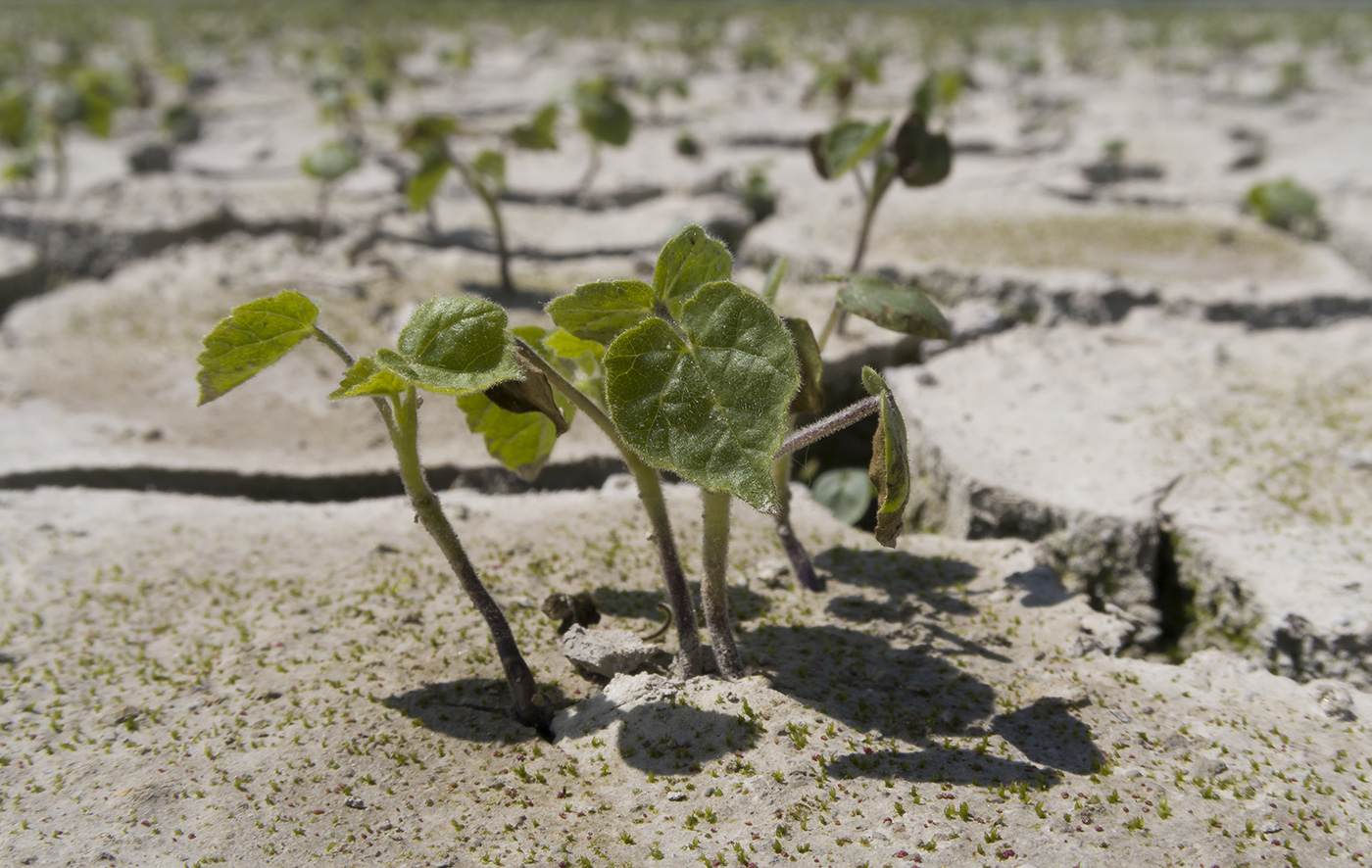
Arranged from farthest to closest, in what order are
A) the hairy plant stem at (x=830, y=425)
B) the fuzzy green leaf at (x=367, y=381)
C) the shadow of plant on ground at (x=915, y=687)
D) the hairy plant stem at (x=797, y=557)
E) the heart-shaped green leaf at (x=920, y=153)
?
the heart-shaped green leaf at (x=920, y=153)
the hairy plant stem at (x=797, y=557)
the shadow of plant on ground at (x=915, y=687)
the hairy plant stem at (x=830, y=425)
the fuzzy green leaf at (x=367, y=381)

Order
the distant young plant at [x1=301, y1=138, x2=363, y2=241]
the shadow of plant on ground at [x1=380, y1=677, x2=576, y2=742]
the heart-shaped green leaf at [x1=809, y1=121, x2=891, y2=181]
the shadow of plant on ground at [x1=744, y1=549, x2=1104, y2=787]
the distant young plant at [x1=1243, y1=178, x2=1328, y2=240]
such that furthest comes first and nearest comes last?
the distant young plant at [x1=1243, y1=178, x2=1328, y2=240]
the distant young plant at [x1=301, y1=138, x2=363, y2=241]
the heart-shaped green leaf at [x1=809, y1=121, x2=891, y2=181]
the shadow of plant on ground at [x1=380, y1=677, x2=576, y2=742]
the shadow of plant on ground at [x1=744, y1=549, x2=1104, y2=787]

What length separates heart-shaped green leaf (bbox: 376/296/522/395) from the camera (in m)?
1.60

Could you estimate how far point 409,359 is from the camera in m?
1.62

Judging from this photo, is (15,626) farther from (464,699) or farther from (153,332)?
(153,332)

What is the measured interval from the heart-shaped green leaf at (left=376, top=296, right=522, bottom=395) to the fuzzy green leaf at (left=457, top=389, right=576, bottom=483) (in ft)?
1.58

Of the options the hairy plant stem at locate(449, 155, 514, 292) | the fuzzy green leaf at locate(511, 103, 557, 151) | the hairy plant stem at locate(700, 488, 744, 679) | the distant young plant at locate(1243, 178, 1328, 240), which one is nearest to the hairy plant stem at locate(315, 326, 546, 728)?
the hairy plant stem at locate(700, 488, 744, 679)

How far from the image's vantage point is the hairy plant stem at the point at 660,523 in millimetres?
1851

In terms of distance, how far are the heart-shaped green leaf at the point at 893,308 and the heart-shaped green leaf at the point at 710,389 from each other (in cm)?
54

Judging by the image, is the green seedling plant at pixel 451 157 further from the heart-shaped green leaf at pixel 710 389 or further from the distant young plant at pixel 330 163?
the heart-shaped green leaf at pixel 710 389

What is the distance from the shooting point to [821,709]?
212cm

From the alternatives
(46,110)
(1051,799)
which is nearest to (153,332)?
(46,110)

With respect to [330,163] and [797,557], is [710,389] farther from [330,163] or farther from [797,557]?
[330,163]

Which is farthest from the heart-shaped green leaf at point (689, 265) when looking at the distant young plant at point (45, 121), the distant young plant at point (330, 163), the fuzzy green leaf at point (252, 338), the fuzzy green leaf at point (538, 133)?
the distant young plant at point (45, 121)

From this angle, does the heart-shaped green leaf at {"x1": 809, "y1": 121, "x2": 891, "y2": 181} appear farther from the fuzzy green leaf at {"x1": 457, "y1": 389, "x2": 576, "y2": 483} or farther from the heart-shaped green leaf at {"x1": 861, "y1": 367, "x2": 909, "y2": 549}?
the heart-shaped green leaf at {"x1": 861, "y1": 367, "x2": 909, "y2": 549}
